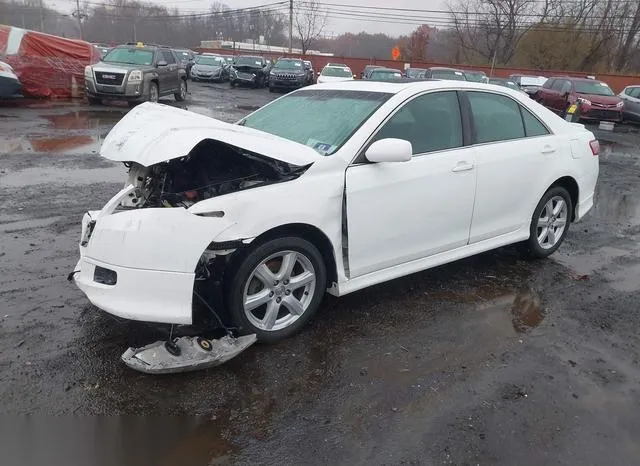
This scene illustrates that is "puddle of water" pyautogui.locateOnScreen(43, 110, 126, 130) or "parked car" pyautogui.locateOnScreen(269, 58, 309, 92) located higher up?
"parked car" pyautogui.locateOnScreen(269, 58, 309, 92)

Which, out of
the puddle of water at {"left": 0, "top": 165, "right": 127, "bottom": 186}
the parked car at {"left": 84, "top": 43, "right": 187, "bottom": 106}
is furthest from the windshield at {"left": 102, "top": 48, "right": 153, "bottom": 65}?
the puddle of water at {"left": 0, "top": 165, "right": 127, "bottom": 186}

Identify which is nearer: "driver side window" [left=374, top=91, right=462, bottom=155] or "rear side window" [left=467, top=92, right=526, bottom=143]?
"driver side window" [left=374, top=91, right=462, bottom=155]

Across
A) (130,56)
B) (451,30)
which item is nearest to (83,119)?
(130,56)

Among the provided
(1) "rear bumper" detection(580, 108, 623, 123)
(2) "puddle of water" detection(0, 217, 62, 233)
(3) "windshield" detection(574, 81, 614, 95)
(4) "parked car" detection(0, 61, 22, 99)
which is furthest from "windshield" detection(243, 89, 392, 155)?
(3) "windshield" detection(574, 81, 614, 95)

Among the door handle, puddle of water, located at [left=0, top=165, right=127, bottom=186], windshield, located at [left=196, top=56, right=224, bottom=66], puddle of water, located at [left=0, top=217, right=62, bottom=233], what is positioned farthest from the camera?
windshield, located at [left=196, top=56, right=224, bottom=66]

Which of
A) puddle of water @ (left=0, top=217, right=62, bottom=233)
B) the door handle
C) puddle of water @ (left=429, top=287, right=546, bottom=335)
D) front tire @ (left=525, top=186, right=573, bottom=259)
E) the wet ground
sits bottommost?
→ puddle of water @ (left=429, top=287, right=546, bottom=335)

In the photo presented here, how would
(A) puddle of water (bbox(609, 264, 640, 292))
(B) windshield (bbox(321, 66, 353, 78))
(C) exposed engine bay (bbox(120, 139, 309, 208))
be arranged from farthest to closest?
(B) windshield (bbox(321, 66, 353, 78)) < (A) puddle of water (bbox(609, 264, 640, 292)) < (C) exposed engine bay (bbox(120, 139, 309, 208))

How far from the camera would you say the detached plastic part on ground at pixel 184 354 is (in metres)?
3.19

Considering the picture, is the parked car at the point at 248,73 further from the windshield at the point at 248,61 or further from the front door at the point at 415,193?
the front door at the point at 415,193

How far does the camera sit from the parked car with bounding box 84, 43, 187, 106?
55.0ft

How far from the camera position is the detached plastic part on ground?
319 centimetres

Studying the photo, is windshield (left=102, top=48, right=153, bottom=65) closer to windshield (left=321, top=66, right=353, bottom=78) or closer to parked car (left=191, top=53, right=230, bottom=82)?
windshield (left=321, top=66, right=353, bottom=78)

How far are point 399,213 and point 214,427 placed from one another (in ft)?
6.44

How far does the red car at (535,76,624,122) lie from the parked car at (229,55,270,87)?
1658cm
